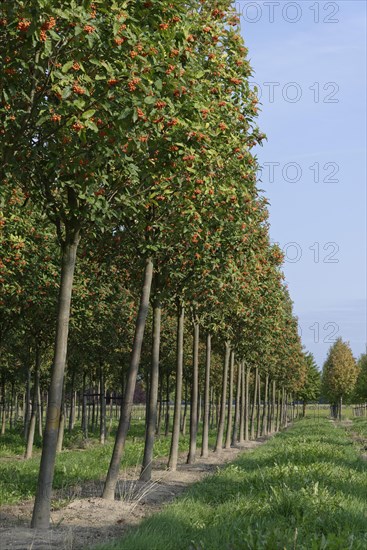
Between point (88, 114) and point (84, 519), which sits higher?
point (88, 114)

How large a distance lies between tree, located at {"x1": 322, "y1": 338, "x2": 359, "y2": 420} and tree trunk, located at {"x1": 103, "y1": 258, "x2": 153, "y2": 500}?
74.7 m

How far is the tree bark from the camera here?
39.4 feet

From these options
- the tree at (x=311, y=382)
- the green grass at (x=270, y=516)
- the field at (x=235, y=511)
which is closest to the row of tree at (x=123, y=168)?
the field at (x=235, y=511)

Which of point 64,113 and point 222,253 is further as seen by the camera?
point 222,253

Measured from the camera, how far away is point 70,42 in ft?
31.9

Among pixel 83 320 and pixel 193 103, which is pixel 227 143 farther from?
pixel 83 320

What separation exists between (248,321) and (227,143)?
17.8 metres

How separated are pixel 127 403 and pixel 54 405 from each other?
4589mm

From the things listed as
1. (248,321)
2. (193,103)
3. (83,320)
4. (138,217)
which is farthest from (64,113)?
(248,321)

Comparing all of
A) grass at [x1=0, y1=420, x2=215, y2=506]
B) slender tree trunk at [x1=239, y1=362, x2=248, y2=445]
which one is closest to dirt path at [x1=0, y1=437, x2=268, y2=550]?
grass at [x1=0, y1=420, x2=215, y2=506]

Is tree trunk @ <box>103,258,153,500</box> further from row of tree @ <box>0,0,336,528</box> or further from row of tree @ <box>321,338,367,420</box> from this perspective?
row of tree @ <box>321,338,367,420</box>

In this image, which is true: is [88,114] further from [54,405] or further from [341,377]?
[341,377]

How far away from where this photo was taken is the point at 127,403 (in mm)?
16766

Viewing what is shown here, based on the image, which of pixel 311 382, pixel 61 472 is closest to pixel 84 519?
pixel 61 472
